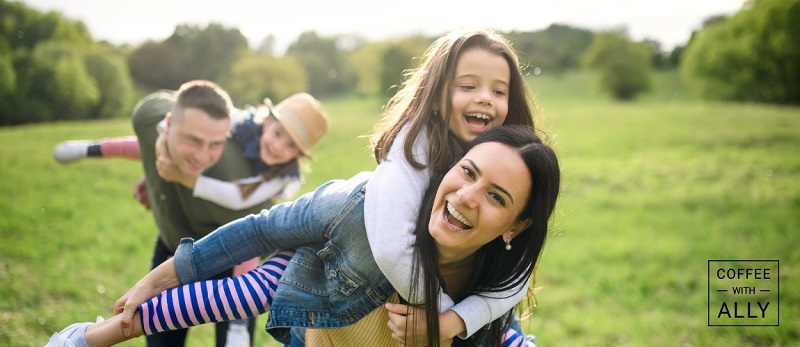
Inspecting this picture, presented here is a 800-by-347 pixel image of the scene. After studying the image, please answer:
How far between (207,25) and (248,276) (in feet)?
54.2

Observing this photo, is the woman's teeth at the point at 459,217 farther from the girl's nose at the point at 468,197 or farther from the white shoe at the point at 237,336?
the white shoe at the point at 237,336

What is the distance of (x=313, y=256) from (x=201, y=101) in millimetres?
1206

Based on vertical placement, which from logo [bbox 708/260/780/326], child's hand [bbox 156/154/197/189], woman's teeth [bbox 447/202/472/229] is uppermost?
child's hand [bbox 156/154/197/189]

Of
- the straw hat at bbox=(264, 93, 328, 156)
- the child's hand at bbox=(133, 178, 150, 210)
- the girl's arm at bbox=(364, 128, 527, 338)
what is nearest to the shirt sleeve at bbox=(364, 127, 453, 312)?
the girl's arm at bbox=(364, 128, 527, 338)

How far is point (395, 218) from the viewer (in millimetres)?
2205

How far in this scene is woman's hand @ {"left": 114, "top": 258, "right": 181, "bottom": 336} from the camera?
2240 millimetres

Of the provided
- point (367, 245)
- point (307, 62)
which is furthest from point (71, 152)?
point (307, 62)

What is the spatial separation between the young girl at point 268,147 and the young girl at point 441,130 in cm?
103

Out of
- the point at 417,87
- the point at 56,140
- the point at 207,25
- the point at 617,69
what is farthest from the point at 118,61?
the point at 617,69

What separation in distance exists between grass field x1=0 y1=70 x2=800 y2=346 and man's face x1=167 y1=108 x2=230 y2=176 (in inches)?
71.7

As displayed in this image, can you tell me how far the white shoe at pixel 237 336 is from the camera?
312 cm

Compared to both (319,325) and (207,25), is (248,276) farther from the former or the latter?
(207,25)

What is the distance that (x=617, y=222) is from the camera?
9.05 metres

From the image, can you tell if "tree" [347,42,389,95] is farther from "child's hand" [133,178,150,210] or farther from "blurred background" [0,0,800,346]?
"child's hand" [133,178,150,210]
